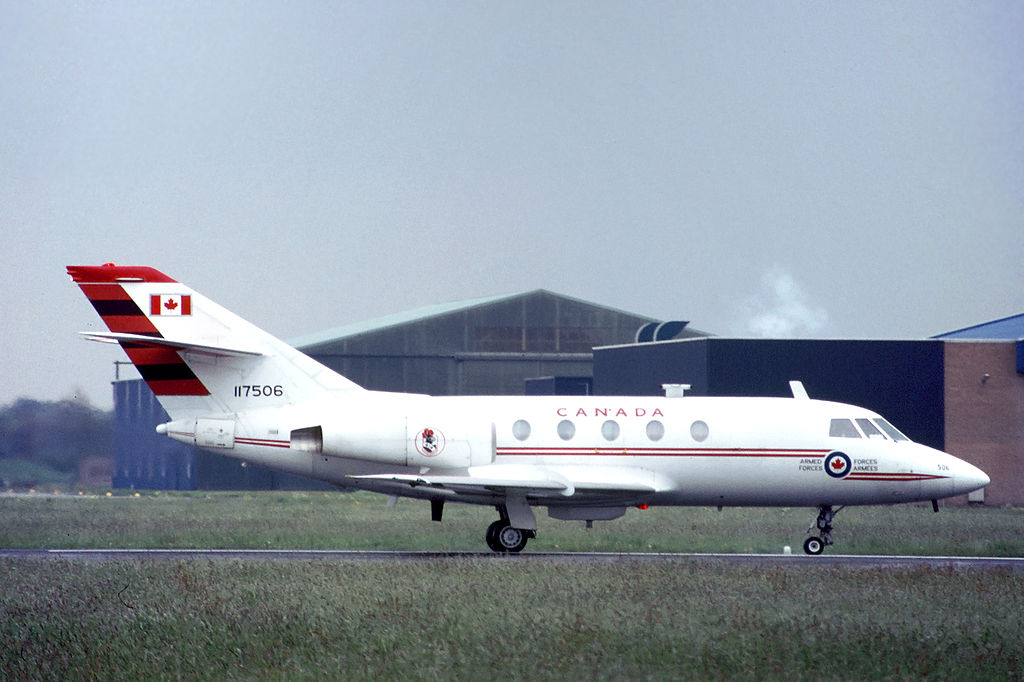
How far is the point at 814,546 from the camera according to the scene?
2397cm

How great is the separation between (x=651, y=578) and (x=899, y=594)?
3335 mm

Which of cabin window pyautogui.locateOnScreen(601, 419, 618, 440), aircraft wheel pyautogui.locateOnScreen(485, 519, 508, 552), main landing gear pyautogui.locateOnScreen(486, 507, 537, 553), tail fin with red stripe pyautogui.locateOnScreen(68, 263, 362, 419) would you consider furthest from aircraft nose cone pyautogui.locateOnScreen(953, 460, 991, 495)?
tail fin with red stripe pyautogui.locateOnScreen(68, 263, 362, 419)

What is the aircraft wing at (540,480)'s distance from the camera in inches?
873

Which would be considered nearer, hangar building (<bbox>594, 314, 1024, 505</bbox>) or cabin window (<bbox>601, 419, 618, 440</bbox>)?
cabin window (<bbox>601, 419, 618, 440</bbox>)

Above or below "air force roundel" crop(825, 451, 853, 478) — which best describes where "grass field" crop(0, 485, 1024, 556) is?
below

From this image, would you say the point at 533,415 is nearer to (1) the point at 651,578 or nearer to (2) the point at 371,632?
(1) the point at 651,578

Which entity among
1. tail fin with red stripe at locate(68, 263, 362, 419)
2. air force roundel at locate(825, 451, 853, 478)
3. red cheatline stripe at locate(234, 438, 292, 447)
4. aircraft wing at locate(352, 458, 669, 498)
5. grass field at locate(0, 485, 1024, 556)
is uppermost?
tail fin with red stripe at locate(68, 263, 362, 419)

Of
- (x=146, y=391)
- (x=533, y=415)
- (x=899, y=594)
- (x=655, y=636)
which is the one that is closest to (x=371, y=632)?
(x=655, y=636)

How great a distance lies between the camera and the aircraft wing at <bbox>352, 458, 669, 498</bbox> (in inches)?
873

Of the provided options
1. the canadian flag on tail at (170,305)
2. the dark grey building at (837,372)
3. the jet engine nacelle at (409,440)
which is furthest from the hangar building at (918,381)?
the canadian flag on tail at (170,305)

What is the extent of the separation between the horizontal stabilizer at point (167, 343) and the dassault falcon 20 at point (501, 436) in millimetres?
37

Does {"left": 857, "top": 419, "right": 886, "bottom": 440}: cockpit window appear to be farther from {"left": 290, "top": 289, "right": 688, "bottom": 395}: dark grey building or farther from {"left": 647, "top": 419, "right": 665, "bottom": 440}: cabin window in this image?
{"left": 290, "top": 289, "right": 688, "bottom": 395}: dark grey building

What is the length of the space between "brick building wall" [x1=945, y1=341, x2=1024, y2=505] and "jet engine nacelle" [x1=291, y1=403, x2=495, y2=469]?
80.5 ft

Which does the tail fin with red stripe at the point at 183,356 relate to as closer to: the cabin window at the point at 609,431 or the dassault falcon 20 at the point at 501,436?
the dassault falcon 20 at the point at 501,436
